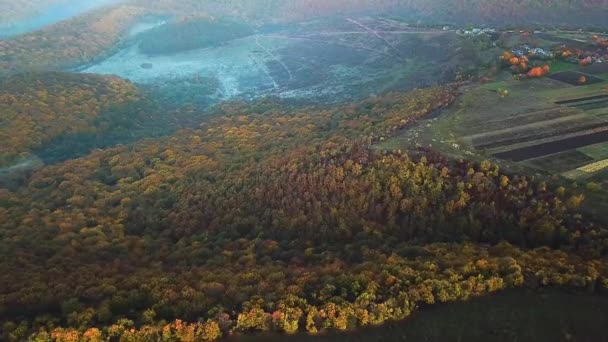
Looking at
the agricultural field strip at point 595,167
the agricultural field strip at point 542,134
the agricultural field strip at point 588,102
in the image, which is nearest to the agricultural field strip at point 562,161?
the agricultural field strip at point 595,167

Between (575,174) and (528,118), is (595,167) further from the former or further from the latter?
(528,118)

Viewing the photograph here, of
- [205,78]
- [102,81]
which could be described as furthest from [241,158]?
[205,78]

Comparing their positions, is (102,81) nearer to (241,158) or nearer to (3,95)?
(3,95)

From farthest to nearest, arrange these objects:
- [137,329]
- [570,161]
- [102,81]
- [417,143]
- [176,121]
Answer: [102,81] < [176,121] < [417,143] < [570,161] < [137,329]

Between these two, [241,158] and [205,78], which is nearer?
[241,158]

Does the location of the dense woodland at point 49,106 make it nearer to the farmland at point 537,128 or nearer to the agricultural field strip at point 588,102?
the farmland at point 537,128

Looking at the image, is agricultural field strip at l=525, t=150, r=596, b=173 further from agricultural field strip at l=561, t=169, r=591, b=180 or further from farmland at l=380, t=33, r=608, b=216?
agricultural field strip at l=561, t=169, r=591, b=180

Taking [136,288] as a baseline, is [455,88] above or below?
above

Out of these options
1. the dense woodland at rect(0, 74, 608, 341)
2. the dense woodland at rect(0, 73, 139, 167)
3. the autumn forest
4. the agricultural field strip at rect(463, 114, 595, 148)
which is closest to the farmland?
the agricultural field strip at rect(463, 114, 595, 148)

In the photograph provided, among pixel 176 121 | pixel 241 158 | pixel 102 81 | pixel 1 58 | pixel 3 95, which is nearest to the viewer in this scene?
pixel 241 158
